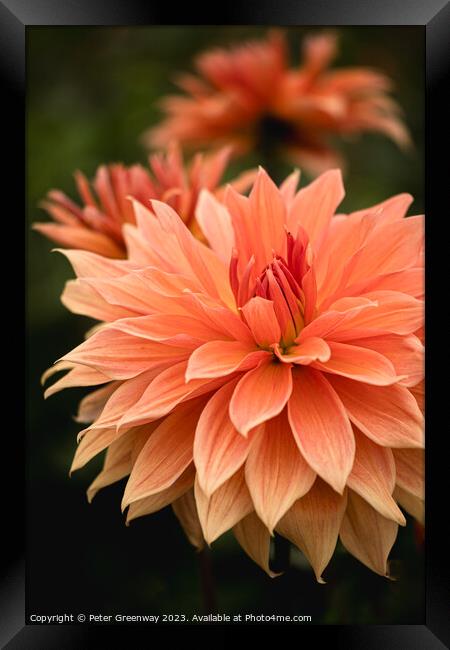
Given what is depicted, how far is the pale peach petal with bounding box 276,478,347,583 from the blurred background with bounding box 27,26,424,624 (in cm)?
14

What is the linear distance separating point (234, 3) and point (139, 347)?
406mm

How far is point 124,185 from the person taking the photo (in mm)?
908

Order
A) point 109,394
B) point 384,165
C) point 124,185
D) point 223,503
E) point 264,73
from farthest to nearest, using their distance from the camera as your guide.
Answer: point 384,165
point 264,73
point 124,185
point 109,394
point 223,503

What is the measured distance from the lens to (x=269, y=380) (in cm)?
67

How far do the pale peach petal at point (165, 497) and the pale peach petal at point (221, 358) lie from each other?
0.37 ft

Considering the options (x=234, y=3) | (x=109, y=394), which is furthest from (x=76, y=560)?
(x=234, y=3)

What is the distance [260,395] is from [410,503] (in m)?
0.21

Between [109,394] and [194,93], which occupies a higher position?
[194,93]

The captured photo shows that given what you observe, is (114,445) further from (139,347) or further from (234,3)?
(234,3)

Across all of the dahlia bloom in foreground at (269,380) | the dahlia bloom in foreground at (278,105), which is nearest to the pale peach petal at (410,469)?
the dahlia bloom in foreground at (269,380)

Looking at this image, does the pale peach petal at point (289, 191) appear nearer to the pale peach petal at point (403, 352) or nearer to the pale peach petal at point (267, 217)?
the pale peach petal at point (267, 217)

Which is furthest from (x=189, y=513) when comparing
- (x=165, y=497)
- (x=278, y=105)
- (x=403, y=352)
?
(x=278, y=105)

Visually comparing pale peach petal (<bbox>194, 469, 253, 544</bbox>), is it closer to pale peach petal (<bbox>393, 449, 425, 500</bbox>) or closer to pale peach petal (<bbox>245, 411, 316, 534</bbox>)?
pale peach petal (<bbox>245, 411, 316, 534</bbox>)

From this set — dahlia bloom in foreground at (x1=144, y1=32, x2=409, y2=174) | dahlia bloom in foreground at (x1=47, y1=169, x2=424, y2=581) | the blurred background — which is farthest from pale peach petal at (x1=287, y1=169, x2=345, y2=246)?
dahlia bloom in foreground at (x1=144, y1=32, x2=409, y2=174)
